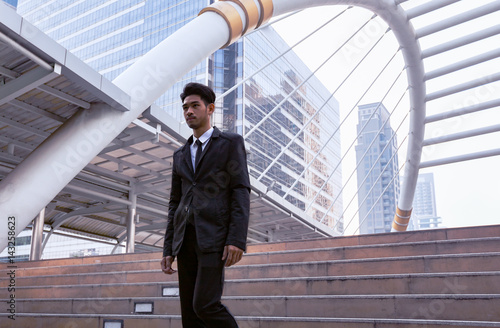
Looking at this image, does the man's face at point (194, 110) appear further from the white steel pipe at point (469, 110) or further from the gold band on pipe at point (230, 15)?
the white steel pipe at point (469, 110)

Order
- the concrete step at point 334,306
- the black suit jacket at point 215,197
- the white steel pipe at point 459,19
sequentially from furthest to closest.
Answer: the white steel pipe at point 459,19, the concrete step at point 334,306, the black suit jacket at point 215,197

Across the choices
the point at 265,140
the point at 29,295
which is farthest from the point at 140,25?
the point at 29,295

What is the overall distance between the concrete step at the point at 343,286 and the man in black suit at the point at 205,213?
2684mm

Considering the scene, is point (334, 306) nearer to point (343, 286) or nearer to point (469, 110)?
point (343, 286)

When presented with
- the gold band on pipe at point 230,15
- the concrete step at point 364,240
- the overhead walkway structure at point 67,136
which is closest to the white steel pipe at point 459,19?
the overhead walkway structure at point 67,136

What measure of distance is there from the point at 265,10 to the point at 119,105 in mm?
5066

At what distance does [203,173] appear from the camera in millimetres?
2920

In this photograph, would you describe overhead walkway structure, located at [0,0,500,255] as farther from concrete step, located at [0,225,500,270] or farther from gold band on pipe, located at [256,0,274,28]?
concrete step, located at [0,225,500,270]

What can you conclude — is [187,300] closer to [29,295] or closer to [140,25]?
[29,295]

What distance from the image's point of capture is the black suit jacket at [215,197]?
8.92 feet

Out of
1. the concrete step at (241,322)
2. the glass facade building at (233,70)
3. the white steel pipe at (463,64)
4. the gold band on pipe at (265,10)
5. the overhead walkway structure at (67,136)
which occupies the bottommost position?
the concrete step at (241,322)

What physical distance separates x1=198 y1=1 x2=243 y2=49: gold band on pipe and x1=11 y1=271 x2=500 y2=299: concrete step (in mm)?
5781

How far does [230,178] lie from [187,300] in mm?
787

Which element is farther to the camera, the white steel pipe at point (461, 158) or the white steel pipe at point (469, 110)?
the white steel pipe at point (461, 158)
